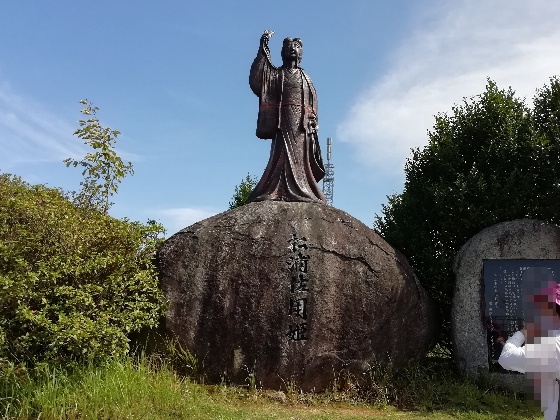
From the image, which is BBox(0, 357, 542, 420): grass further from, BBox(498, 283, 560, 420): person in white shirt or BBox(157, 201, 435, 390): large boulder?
BBox(498, 283, 560, 420): person in white shirt

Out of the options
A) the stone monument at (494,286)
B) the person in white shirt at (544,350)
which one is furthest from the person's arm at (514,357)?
the stone monument at (494,286)

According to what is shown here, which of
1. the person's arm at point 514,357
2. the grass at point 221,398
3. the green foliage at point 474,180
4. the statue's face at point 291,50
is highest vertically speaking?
the statue's face at point 291,50

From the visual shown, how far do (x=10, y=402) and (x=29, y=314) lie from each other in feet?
2.85

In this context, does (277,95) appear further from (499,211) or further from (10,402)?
(10,402)

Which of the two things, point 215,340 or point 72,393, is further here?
point 215,340

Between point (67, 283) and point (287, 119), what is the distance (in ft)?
14.1

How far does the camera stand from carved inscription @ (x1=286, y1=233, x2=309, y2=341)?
6.64 metres

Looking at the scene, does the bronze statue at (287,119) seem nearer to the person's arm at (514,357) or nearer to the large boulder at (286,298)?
the large boulder at (286,298)

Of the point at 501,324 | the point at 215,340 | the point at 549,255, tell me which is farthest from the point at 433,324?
the point at 215,340

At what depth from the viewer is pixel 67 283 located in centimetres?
595

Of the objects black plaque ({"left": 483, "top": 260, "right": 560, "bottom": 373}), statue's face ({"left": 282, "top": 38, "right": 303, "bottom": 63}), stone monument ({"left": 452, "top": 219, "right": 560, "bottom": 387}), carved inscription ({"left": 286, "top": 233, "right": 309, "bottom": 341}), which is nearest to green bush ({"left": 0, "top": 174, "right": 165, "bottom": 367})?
carved inscription ({"left": 286, "top": 233, "right": 309, "bottom": 341})

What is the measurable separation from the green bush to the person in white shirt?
14.2ft

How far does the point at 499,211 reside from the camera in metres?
8.50

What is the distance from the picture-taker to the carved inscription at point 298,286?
262 inches
